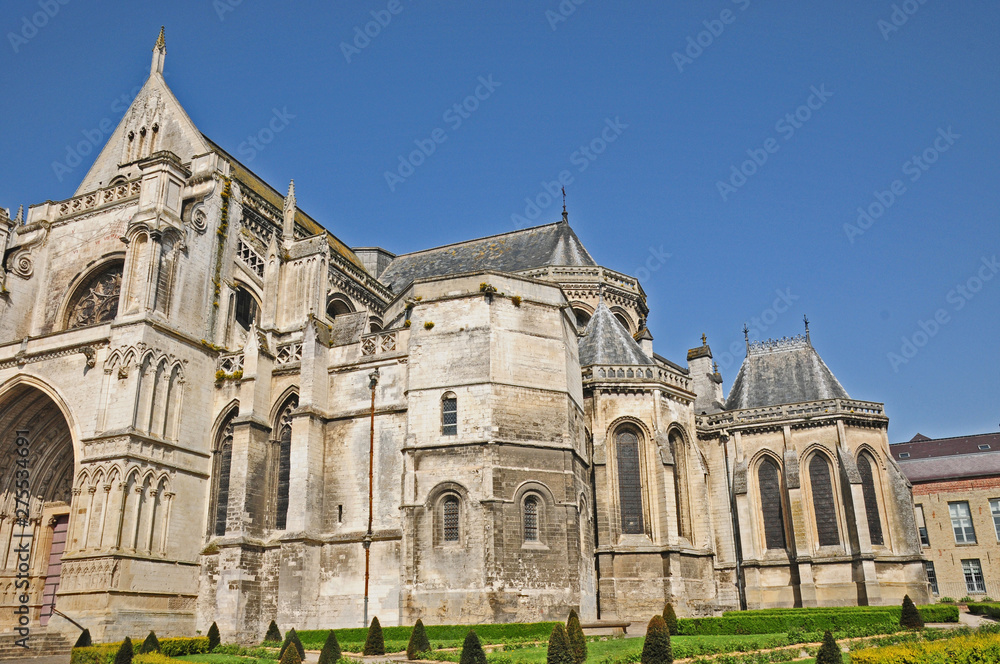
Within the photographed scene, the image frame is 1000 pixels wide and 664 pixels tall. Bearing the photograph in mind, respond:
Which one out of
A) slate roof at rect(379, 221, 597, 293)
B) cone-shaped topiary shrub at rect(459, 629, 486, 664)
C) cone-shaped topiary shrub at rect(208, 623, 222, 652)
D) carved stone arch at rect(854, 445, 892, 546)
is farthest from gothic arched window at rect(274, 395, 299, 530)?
carved stone arch at rect(854, 445, 892, 546)

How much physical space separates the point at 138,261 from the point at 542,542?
48.8 feet

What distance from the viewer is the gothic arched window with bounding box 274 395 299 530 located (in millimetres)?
24000

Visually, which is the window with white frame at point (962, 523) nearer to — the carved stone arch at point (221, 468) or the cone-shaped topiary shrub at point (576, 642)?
the cone-shaped topiary shrub at point (576, 642)

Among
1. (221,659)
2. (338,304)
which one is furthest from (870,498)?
(221,659)

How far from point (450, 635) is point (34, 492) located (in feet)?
51.4

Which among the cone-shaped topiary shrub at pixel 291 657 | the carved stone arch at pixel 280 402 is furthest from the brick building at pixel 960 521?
the cone-shaped topiary shrub at pixel 291 657

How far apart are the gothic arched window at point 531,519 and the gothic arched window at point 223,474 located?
30.2 ft

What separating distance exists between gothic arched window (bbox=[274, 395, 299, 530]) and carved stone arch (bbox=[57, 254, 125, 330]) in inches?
273

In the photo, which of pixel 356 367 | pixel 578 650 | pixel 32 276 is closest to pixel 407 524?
pixel 356 367

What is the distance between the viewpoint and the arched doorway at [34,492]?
25.2m

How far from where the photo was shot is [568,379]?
23.4 metres

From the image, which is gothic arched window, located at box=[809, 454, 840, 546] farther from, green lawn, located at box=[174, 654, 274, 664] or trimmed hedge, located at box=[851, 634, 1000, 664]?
green lawn, located at box=[174, 654, 274, 664]

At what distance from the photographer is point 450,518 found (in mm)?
21250

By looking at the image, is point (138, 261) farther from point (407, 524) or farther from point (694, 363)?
point (694, 363)
